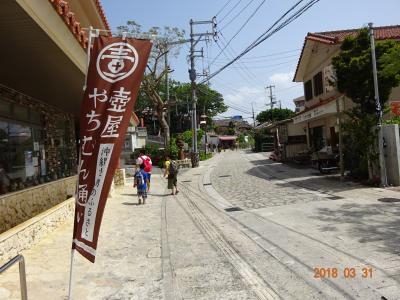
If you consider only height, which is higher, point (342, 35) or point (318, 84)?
point (342, 35)

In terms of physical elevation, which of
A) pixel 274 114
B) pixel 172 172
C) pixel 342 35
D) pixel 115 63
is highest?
pixel 342 35

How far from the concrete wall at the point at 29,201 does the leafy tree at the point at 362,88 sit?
34.3 ft

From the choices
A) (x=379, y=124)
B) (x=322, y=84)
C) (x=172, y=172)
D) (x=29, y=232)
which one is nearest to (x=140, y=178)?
(x=172, y=172)

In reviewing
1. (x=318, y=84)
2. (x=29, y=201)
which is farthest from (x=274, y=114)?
(x=29, y=201)

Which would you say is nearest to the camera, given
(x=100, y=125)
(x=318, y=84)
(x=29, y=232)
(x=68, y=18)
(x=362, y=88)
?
(x=100, y=125)

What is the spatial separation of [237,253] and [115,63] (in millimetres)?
4395

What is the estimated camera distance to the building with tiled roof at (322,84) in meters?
22.1

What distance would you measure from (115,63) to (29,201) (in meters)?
6.20

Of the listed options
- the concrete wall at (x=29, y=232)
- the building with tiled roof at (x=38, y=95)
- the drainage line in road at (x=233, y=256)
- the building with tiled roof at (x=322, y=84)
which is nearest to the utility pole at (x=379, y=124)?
the building with tiled roof at (x=322, y=84)

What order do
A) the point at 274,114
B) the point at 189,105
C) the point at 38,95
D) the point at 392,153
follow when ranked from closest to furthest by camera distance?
the point at 38,95, the point at 392,153, the point at 189,105, the point at 274,114

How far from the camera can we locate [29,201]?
998 centimetres

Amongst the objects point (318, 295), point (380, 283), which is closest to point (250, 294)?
point (318, 295)

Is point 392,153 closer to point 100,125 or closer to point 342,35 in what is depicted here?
point 342,35

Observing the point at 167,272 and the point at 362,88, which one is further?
the point at 362,88
